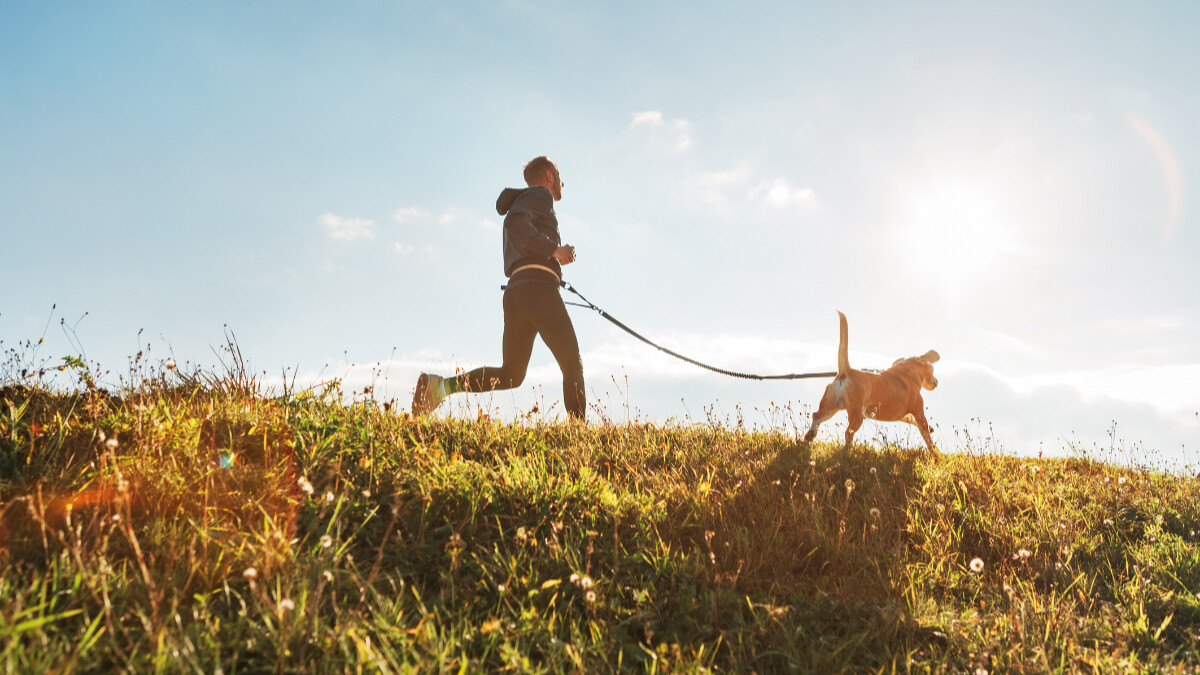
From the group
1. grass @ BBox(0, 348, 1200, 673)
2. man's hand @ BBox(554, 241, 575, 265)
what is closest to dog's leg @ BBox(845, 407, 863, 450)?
→ grass @ BBox(0, 348, 1200, 673)

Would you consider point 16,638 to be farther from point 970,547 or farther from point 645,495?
point 970,547

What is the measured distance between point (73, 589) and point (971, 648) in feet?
12.4

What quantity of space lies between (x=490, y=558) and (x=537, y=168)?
4.75 metres

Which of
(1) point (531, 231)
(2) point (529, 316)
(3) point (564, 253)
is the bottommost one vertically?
(2) point (529, 316)

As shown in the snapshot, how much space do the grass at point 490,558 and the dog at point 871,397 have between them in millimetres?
1760

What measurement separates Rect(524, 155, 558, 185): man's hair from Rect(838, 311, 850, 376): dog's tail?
11.3 feet

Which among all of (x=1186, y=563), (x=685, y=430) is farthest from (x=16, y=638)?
(x=1186, y=563)

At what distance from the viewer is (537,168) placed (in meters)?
6.98

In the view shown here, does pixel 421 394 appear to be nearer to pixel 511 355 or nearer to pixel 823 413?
pixel 511 355

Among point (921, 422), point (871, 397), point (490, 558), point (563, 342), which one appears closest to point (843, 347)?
point (871, 397)

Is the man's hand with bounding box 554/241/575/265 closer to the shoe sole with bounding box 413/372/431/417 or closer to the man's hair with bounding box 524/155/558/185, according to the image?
the man's hair with bounding box 524/155/558/185

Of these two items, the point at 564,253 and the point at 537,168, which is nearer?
the point at 564,253

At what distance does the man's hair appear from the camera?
6.98 meters

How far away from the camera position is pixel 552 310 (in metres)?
6.22
